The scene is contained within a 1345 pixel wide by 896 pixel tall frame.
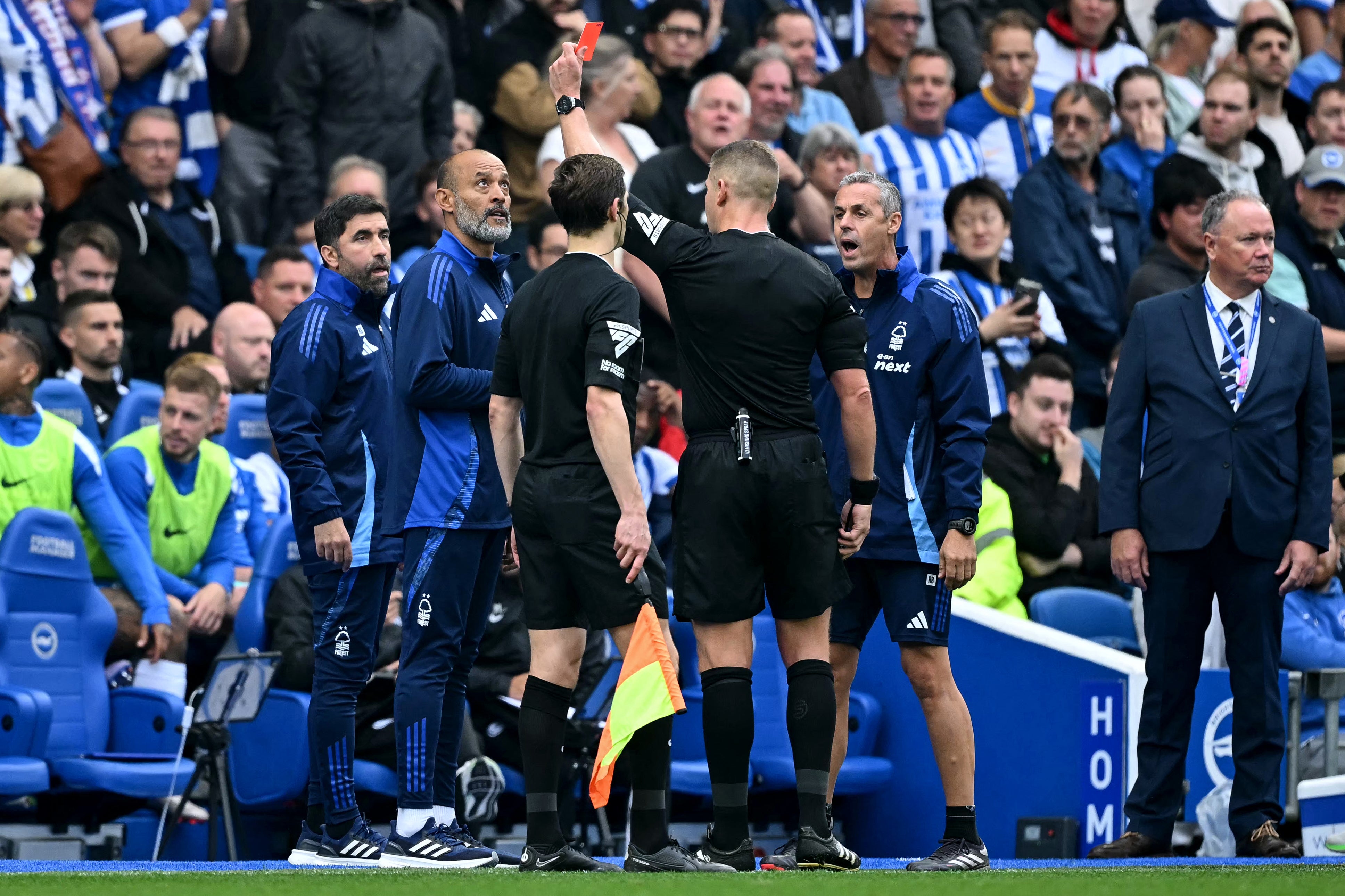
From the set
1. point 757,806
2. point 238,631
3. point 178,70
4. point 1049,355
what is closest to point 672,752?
point 757,806

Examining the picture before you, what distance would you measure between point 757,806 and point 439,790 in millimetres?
2858

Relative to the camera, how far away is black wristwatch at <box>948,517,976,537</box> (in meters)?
6.46

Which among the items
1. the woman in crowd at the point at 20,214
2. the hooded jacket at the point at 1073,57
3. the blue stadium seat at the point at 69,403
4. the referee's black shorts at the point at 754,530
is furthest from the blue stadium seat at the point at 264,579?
the hooded jacket at the point at 1073,57

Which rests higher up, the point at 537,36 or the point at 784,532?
the point at 537,36

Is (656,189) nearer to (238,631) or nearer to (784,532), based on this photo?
(238,631)

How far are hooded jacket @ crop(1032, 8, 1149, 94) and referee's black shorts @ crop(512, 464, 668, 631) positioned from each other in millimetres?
8764

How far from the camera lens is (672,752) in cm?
930

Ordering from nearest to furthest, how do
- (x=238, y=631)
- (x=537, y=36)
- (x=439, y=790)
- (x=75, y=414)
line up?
1. (x=439, y=790)
2. (x=238, y=631)
3. (x=75, y=414)
4. (x=537, y=36)

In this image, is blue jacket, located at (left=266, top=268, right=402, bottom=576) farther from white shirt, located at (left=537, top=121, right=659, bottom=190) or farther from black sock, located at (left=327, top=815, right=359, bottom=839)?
white shirt, located at (left=537, top=121, right=659, bottom=190)

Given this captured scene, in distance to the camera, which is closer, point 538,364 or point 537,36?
point 538,364

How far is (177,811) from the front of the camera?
25.9 feet

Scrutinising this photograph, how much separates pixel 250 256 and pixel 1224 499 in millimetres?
5906

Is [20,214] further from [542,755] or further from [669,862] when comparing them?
[669,862]

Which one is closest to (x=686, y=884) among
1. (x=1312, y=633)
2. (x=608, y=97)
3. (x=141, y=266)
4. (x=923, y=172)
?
(x=1312, y=633)
